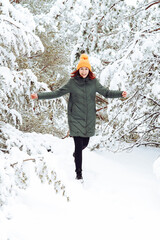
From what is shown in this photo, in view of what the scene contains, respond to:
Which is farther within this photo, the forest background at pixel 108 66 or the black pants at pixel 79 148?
the black pants at pixel 79 148

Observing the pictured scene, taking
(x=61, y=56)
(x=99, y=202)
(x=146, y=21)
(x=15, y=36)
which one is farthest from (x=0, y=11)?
(x=61, y=56)

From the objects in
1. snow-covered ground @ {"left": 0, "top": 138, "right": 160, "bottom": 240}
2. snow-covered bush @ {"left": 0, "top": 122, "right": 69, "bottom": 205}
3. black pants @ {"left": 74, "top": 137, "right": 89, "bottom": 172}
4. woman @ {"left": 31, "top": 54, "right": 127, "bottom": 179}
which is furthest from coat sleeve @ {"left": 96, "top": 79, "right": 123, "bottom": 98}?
snow-covered bush @ {"left": 0, "top": 122, "right": 69, "bottom": 205}

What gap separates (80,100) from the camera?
3.89 m

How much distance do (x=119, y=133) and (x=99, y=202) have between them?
6.23 ft

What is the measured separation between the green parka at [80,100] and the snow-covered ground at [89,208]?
2.27 feet

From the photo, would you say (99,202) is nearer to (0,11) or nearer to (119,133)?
(119,133)

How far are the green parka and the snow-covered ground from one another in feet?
2.27

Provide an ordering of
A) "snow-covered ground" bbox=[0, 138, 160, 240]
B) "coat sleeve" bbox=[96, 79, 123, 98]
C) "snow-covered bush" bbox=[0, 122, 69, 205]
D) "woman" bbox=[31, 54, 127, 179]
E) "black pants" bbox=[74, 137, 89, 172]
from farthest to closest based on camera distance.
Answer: "black pants" bbox=[74, 137, 89, 172], "woman" bbox=[31, 54, 127, 179], "coat sleeve" bbox=[96, 79, 123, 98], "snow-covered ground" bbox=[0, 138, 160, 240], "snow-covered bush" bbox=[0, 122, 69, 205]

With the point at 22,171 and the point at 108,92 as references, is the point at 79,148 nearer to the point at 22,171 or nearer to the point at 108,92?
the point at 108,92

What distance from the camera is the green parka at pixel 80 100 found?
3.88m

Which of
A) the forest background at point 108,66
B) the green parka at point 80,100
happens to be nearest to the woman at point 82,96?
the green parka at point 80,100

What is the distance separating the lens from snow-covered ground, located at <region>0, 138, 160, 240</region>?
2.65 metres

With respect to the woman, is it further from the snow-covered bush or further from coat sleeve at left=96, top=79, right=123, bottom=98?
the snow-covered bush

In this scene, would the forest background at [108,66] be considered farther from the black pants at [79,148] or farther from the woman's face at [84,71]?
the black pants at [79,148]
